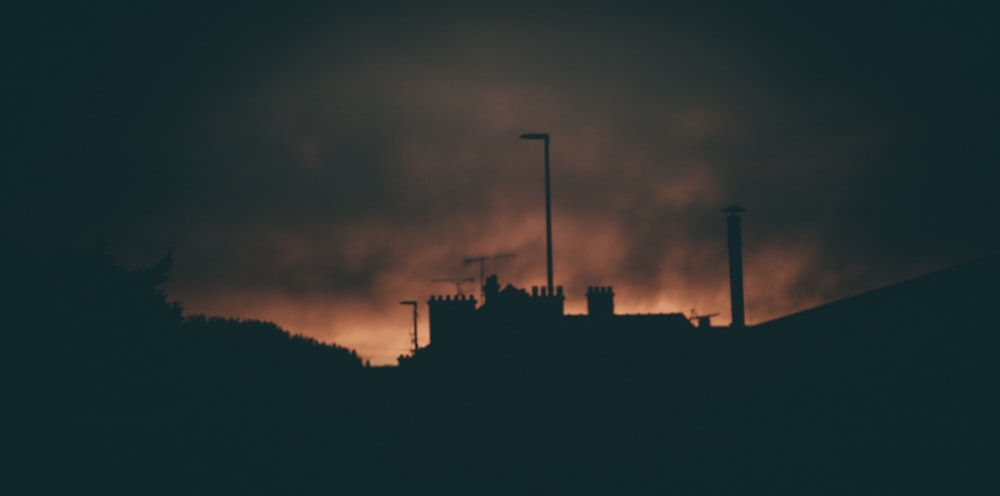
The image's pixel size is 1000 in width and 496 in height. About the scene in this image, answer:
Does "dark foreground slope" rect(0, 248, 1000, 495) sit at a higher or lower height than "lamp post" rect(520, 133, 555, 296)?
lower

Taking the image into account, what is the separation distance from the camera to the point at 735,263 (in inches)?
2202

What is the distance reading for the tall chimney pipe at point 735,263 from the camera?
5484cm

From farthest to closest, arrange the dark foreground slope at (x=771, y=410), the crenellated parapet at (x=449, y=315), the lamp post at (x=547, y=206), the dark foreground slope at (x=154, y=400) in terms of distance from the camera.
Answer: the crenellated parapet at (x=449, y=315)
the lamp post at (x=547, y=206)
the dark foreground slope at (x=154, y=400)
the dark foreground slope at (x=771, y=410)

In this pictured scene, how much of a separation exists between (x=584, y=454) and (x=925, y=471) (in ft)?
18.1

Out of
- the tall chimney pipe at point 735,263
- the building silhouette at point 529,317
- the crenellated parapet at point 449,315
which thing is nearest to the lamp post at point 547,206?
the building silhouette at point 529,317

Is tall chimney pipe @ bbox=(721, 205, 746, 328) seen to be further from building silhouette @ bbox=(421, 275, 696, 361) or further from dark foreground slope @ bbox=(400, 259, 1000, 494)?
dark foreground slope @ bbox=(400, 259, 1000, 494)

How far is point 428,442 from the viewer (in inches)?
768

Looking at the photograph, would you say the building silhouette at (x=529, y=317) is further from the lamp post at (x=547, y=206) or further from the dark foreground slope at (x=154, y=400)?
the dark foreground slope at (x=154, y=400)

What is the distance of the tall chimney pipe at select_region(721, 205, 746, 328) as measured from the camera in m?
54.8

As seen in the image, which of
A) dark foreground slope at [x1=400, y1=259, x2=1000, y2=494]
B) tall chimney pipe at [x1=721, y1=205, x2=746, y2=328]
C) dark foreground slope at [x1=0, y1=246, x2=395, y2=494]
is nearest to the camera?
dark foreground slope at [x1=400, y1=259, x2=1000, y2=494]

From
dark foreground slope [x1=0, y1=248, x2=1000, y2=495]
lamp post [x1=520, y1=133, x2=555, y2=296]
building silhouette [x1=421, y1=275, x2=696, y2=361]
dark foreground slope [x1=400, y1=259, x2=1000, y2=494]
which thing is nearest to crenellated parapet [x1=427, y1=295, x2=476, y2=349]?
building silhouette [x1=421, y1=275, x2=696, y2=361]

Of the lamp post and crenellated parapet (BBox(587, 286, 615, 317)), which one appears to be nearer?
the lamp post

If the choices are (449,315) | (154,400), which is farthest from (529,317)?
(154,400)

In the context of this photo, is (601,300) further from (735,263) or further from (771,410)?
(771,410)
